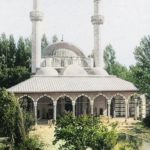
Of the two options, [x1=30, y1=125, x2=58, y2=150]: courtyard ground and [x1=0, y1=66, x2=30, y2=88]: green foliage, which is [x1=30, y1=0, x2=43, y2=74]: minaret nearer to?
[x1=0, y1=66, x2=30, y2=88]: green foliage

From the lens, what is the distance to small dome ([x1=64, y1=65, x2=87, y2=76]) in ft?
179

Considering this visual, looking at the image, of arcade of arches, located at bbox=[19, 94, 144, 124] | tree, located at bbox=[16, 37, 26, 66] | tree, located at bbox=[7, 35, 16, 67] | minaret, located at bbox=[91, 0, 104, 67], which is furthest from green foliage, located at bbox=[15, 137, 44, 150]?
tree, located at bbox=[16, 37, 26, 66]

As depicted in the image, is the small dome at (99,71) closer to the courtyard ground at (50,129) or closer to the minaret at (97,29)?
the minaret at (97,29)

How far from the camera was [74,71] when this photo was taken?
55.2 m

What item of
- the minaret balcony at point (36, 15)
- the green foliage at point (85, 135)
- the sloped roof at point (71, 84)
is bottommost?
the green foliage at point (85, 135)

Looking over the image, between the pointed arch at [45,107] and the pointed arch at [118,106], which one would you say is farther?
the pointed arch at [118,106]

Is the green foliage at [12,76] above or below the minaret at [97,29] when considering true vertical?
below

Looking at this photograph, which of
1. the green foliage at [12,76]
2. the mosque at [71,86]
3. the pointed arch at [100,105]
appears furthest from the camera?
the green foliage at [12,76]

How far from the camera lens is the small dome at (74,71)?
5453 cm

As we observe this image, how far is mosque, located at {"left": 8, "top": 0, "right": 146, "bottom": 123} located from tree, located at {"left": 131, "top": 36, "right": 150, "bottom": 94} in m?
1.35

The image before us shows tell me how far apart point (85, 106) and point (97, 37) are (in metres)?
11.5

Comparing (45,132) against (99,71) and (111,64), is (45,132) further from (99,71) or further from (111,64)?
(111,64)

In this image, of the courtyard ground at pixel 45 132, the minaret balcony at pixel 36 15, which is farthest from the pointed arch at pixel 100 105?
the minaret balcony at pixel 36 15

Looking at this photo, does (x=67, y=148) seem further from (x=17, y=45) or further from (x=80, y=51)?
(x=17, y=45)
